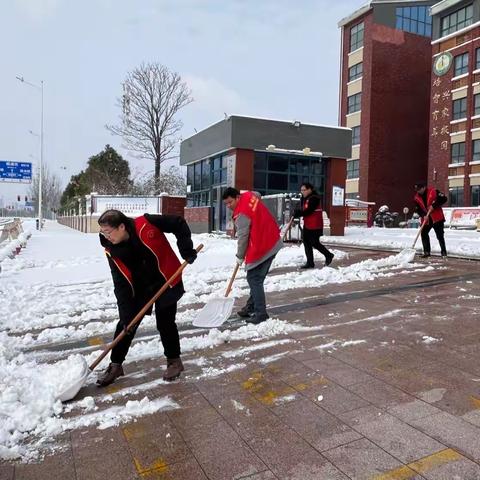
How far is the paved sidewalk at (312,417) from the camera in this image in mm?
2549

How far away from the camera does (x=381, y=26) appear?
39562 millimetres

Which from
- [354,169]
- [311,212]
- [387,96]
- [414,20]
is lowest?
[311,212]

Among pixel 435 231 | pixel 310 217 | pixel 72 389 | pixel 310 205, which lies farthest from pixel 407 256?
pixel 72 389

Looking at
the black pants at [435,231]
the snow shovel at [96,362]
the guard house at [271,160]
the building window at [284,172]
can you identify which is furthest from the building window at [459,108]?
the snow shovel at [96,362]

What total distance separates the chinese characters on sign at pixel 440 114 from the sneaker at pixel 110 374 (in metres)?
35.9

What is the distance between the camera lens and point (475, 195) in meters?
32.8

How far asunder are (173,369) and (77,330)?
203 cm

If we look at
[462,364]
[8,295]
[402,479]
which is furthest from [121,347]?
[8,295]

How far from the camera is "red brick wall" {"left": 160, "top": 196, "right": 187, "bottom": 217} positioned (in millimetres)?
23672

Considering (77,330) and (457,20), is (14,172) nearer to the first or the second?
(457,20)

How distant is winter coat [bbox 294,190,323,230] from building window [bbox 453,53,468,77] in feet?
101

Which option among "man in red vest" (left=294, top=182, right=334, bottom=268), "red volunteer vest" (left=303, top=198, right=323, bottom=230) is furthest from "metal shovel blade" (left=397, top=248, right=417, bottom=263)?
"red volunteer vest" (left=303, top=198, right=323, bottom=230)

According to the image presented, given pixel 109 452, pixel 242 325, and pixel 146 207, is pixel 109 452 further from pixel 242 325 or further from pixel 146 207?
pixel 146 207

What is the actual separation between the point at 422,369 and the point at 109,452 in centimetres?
240
